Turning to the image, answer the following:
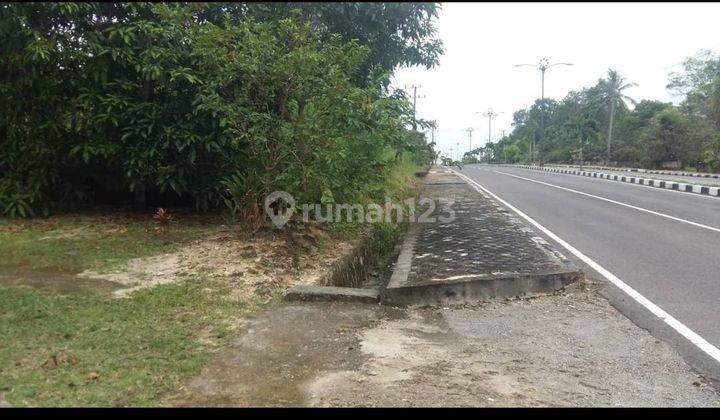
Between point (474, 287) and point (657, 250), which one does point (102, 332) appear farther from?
point (657, 250)

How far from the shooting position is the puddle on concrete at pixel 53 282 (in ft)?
15.7

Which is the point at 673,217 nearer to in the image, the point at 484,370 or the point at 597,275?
the point at 597,275

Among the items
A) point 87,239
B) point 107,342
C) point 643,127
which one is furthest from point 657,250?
point 643,127

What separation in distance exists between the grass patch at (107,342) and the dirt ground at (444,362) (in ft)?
0.78

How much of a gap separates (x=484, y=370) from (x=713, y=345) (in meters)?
1.80

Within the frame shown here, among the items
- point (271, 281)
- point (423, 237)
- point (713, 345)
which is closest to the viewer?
point (713, 345)

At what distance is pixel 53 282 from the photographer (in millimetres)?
4996

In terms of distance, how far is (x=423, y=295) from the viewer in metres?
5.05

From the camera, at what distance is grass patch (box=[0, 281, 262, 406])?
297 centimetres

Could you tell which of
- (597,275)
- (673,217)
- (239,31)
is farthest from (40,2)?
(673,217)

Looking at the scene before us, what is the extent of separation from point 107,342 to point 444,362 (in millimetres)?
2243

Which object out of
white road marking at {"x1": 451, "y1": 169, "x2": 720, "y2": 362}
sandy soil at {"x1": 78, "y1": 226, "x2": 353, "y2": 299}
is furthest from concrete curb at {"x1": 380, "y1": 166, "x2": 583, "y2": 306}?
sandy soil at {"x1": 78, "y1": 226, "x2": 353, "y2": 299}
